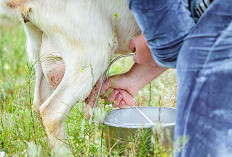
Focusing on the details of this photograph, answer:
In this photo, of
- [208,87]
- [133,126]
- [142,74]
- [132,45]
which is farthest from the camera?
[142,74]

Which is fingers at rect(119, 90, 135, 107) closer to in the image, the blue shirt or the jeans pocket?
the blue shirt

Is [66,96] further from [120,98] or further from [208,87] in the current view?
[208,87]

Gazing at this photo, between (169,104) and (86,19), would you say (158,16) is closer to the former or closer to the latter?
(86,19)

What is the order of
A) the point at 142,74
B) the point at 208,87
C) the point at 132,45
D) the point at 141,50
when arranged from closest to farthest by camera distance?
the point at 208,87 < the point at 141,50 < the point at 132,45 < the point at 142,74

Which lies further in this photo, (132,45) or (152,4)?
(132,45)

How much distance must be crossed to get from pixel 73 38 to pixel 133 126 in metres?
0.65

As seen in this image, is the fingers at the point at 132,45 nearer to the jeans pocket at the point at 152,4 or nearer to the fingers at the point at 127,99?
the fingers at the point at 127,99

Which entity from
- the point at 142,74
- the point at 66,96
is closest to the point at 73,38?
the point at 66,96

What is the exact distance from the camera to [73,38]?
86.6 inches

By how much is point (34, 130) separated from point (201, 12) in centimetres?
112

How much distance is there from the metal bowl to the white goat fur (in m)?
0.27

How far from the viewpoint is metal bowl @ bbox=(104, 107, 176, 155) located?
1814mm


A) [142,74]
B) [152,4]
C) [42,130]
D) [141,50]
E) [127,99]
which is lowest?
[42,130]

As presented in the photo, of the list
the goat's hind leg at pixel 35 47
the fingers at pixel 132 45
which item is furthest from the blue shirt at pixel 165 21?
the goat's hind leg at pixel 35 47
